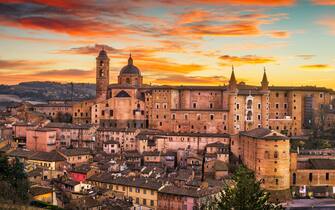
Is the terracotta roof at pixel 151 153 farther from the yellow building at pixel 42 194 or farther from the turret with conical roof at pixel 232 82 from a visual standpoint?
the yellow building at pixel 42 194

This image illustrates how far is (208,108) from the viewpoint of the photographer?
57.7m

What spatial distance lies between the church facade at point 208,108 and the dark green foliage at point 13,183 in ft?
87.4

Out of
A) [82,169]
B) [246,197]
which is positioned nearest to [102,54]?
[82,169]

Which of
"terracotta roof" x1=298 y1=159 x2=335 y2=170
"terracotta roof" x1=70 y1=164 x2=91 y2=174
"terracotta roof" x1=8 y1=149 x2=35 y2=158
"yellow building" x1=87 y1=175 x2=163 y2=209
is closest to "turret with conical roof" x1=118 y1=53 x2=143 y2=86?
"terracotta roof" x1=8 y1=149 x2=35 y2=158

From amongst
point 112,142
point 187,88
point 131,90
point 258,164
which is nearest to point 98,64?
point 131,90

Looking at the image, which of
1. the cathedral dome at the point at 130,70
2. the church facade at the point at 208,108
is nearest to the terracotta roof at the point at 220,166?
the church facade at the point at 208,108

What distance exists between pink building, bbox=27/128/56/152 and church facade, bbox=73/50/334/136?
843 centimetres

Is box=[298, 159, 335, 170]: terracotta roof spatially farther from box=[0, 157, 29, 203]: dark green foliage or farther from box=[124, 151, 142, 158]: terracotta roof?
box=[0, 157, 29, 203]: dark green foliage

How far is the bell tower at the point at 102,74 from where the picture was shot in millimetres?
62000

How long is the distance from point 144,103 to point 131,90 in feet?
9.36

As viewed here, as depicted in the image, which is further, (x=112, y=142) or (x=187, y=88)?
(x=187, y=88)

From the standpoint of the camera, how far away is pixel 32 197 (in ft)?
97.2

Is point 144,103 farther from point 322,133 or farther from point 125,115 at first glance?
point 322,133

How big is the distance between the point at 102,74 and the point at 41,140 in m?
16.7
